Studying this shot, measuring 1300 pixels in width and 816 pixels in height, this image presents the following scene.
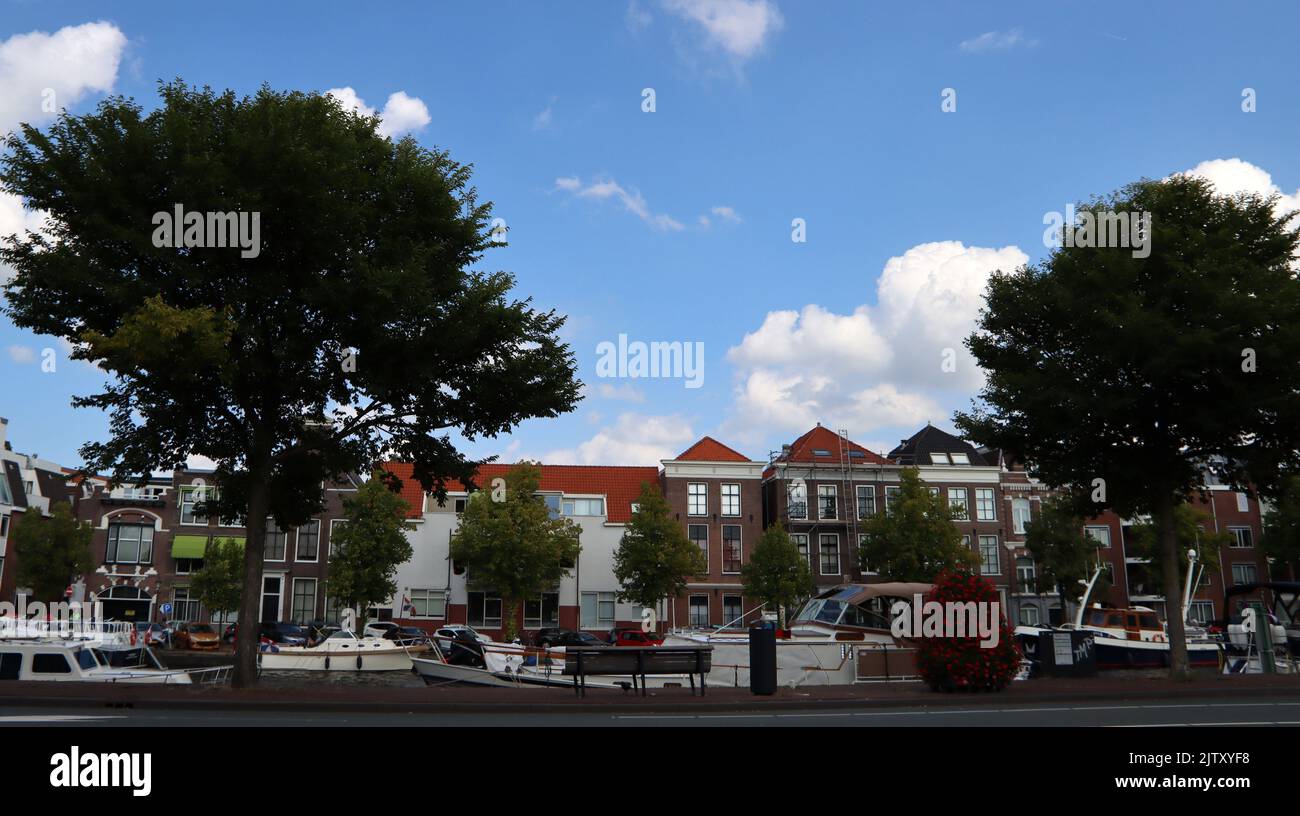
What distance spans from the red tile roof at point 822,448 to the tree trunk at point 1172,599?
4002cm

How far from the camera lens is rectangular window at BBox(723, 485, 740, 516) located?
2404 inches

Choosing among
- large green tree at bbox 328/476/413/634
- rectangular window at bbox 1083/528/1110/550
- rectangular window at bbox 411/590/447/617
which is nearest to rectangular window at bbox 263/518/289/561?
large green tree at bbox 328/476/413/634

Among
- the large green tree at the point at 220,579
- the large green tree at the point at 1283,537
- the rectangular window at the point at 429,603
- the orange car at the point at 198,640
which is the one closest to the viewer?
the orange car at the point at 198,640

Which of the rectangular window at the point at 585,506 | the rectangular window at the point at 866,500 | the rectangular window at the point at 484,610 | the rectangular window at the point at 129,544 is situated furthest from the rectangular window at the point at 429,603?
the rectangular window at the point at 866,500

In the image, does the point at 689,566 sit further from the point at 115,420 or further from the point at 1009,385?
the point at 115,420

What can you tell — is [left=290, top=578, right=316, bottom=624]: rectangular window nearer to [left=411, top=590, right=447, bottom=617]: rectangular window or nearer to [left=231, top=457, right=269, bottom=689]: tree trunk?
[left=411, top=590, right=447, bottom=617]: rectangular window

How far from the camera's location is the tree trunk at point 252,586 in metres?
18.9

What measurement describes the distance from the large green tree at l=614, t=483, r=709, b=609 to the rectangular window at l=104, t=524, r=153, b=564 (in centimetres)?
3024

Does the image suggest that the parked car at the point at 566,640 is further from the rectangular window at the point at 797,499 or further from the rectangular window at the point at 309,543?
the rectangular window at the point at 797,499

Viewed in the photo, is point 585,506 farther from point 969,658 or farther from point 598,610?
point 969,658

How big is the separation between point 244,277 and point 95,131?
3715 millimetres

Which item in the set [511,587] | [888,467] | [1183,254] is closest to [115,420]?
[1183,254]
